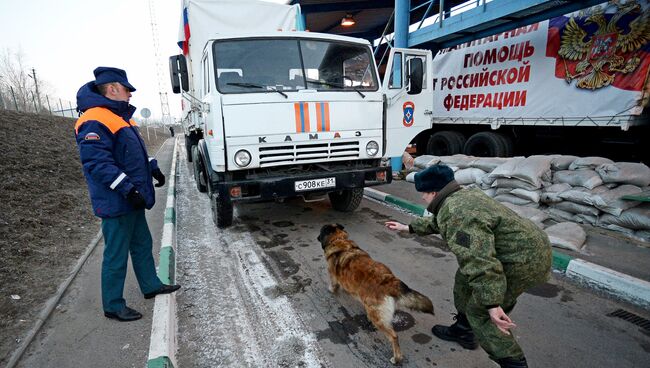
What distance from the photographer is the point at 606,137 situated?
6.38 metres

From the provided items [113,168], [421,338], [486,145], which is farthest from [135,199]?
[486,145]

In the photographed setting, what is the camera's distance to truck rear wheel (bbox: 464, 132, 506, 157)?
743cm

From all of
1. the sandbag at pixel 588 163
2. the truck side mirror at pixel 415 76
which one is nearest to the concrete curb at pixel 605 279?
the sandbag at pixel 588 163

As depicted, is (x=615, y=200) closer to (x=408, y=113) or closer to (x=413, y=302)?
(x=408, y=113)

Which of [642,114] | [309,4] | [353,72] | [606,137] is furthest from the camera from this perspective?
[309,4]

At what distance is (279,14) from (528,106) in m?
5.18

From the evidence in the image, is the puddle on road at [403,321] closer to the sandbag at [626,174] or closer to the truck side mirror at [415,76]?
the truck side mirror at [415,76]

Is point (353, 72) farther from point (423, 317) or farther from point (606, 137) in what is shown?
point (606, 137)

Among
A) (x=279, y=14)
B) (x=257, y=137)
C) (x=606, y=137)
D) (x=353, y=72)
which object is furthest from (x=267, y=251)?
(x=606, y=137)

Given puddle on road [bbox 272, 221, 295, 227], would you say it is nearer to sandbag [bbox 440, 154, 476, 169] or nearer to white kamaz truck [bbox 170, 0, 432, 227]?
white kamaz truck [bbox 170, 0, 432, 227]

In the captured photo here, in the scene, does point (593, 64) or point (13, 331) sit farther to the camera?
point (593, 64)

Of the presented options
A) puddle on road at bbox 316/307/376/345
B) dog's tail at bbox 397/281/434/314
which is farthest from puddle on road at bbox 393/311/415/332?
dog's tail at bbox 397/281/434/314

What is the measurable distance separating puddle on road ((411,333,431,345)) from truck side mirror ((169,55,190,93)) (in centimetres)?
456

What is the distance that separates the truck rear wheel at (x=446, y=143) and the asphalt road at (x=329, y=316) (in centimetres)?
495
